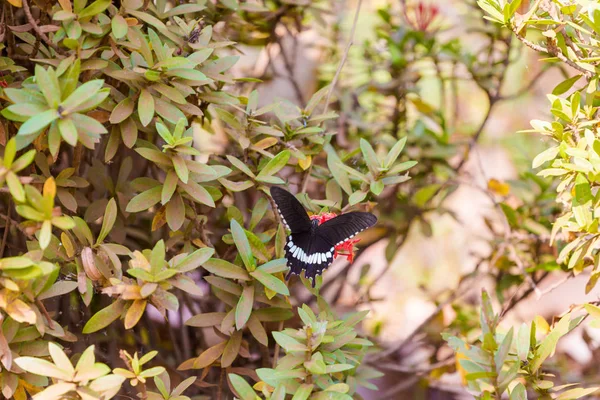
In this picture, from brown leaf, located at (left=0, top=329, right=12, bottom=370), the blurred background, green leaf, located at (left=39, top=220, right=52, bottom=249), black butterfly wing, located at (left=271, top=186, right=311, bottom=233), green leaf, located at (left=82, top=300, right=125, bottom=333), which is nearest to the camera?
green leaf, located at (left=39, top=220, right=52, bottom=249)

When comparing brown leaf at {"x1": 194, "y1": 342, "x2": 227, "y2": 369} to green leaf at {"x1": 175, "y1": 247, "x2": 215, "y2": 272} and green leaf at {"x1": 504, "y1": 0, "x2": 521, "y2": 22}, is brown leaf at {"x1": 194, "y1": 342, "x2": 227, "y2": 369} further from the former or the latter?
green leaf at {"x1": 504, "y1": 0, "x2": 521, "y2": 22}

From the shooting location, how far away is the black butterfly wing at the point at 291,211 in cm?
120

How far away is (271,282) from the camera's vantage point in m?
1.15

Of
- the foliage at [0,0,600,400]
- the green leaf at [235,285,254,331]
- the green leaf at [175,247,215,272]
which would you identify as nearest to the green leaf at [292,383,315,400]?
the foliage at [0,0,600,400]

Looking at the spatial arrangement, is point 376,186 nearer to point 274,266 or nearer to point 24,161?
Result: point 274,266

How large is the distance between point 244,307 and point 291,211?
0.22 metres

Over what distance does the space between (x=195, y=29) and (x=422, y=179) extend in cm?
107

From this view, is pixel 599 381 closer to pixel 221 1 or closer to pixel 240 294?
pixel 240 294

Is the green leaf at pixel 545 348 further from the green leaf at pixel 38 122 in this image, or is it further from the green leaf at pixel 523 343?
the green leaf at pixel 38 122

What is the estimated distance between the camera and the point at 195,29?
1256mm

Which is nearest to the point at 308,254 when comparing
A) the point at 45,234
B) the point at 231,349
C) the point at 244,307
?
the point at 244,307

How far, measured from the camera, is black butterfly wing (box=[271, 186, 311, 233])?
3.94 feet

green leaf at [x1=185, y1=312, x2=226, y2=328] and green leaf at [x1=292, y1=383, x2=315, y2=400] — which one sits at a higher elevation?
green leaf at [x1=292, y1=383, x2=315, y2=400]

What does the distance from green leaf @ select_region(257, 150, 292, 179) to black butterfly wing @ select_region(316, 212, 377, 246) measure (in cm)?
15
